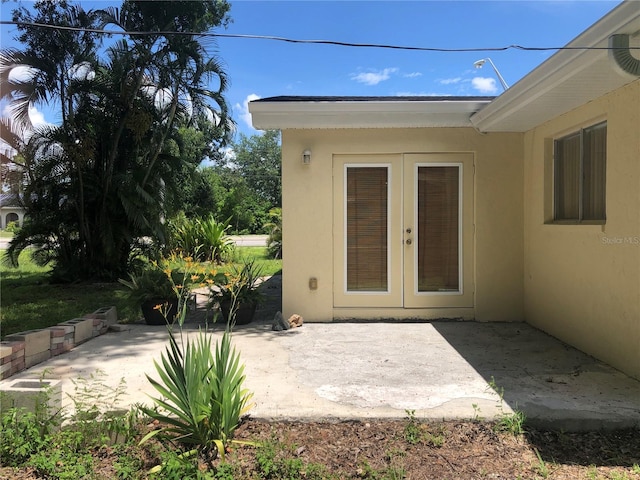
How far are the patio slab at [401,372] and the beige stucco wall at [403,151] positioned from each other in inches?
19.1

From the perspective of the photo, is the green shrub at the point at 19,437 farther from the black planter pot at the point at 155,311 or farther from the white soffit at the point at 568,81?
the white soffit at the point at 568,81

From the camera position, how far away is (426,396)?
3.76 meters

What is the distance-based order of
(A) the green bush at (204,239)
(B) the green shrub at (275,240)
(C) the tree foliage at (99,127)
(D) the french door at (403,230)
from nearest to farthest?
(D) the french door at (403,230) → (C) the tree foliage at (99,127) → (A) the green bush at (204,239) → (B) the green shrub at (275,240)

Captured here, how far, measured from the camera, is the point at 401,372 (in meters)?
4.42

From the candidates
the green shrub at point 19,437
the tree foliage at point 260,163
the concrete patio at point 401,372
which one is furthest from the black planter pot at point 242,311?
the tree foliage at point 260,163

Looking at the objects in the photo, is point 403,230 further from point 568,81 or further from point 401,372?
point 568,81

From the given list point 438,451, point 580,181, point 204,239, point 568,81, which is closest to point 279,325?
point 438,451

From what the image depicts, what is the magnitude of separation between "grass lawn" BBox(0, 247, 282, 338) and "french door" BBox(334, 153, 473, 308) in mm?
3363

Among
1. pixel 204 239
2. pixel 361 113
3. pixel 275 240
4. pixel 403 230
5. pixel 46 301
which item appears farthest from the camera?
pixel 275 240

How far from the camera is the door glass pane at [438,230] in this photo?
264 inches

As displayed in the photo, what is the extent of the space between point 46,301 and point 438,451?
7.94 m

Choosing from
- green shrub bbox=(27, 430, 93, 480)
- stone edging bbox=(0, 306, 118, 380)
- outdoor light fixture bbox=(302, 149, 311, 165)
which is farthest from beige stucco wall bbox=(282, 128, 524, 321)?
green shrub bbox=(27, 430, 93, 480)

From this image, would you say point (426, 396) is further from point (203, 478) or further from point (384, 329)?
point (384, 329)

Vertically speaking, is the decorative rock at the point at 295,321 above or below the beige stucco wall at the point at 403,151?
below
